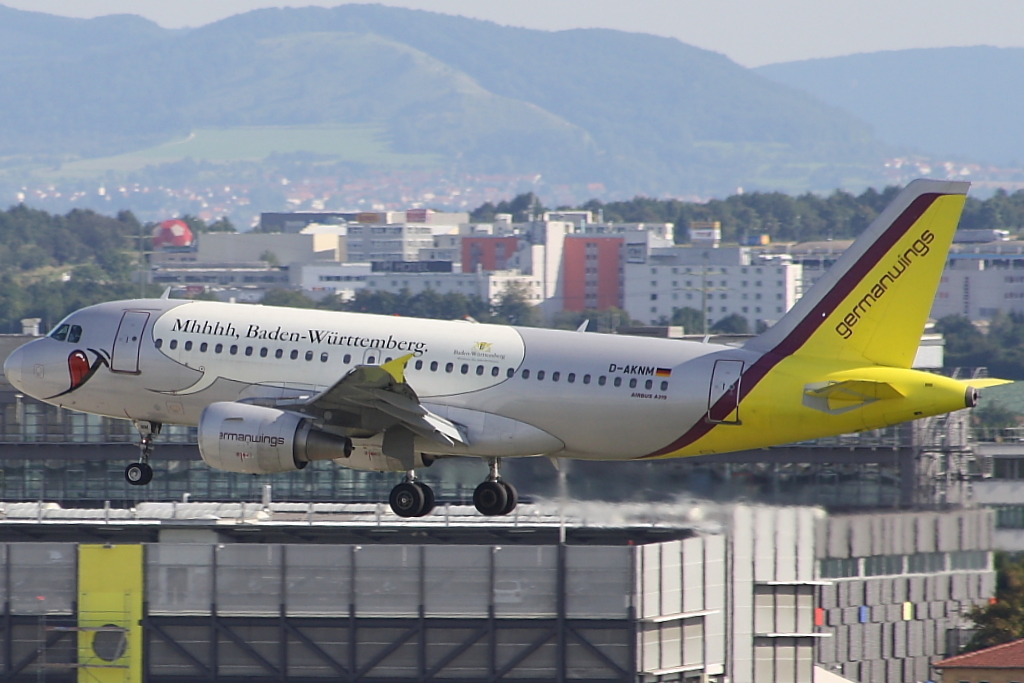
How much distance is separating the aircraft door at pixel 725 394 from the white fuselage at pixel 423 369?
0.75 ft

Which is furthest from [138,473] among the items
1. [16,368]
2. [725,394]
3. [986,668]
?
[986,668]

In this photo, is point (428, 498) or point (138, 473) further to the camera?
point (138, 473)

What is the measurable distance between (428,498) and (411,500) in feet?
1.53

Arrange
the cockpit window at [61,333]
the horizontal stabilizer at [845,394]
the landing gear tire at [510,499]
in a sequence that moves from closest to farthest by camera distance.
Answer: the horizontal stabilizer at [845,394] → the landing gear tire at [510,499] → the cockpit window at [61,333]

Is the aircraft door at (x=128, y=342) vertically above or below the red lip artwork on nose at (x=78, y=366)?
above

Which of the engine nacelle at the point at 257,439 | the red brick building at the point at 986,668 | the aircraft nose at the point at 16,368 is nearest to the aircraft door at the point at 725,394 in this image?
the engine nacelle at the point at 257,439

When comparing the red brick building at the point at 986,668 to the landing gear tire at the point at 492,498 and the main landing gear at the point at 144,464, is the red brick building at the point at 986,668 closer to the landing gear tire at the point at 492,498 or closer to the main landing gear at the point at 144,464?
the landing gear tire at the point at 492,498

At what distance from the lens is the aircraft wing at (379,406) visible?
39750 mm

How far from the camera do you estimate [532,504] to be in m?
50.7

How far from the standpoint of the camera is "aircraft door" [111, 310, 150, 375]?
4381 centimetres

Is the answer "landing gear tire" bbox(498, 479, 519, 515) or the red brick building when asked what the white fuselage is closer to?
"landing gear tire" bbox(498, 479, 519, 515)

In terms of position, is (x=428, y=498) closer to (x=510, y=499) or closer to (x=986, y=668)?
(x=510, y=499)

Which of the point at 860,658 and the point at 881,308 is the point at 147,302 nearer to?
the point at 881,308

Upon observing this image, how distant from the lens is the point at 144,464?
148 ft
